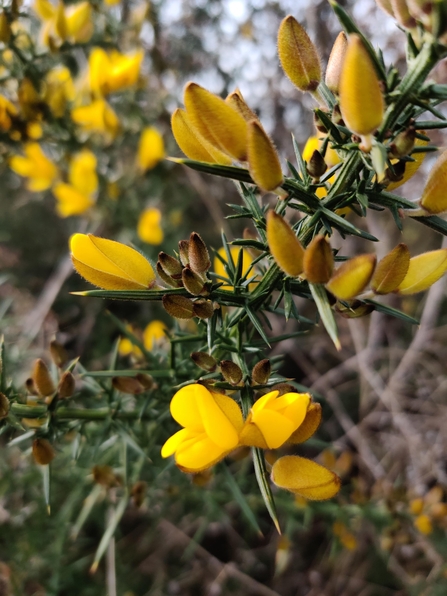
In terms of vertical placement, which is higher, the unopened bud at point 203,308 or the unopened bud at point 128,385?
the unopened bud at point 203,308

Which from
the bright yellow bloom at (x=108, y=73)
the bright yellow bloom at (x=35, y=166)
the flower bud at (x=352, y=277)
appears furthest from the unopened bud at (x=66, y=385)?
the bright yellow bloom at (x=108, y=73)

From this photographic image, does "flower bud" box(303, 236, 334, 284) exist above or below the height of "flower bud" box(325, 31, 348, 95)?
below

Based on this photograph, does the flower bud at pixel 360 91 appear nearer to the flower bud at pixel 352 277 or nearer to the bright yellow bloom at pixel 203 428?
the flower bud at pixel 352 277

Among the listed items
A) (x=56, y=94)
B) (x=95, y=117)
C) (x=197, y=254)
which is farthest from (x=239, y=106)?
(x=95, y=117)

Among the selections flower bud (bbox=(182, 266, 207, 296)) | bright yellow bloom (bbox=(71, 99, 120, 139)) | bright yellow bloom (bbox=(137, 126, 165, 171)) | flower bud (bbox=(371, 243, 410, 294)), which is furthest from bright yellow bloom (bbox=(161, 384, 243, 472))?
bright yellow bloom (bbox=(137, 126, 165, 171))

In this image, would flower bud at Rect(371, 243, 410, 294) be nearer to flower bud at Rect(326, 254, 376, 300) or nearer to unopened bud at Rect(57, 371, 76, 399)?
flower bud at Rect(326, 254, 376, 300)

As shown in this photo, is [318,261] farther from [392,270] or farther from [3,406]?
[3,406]
